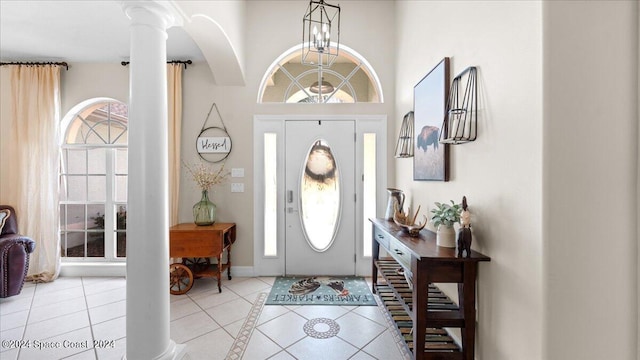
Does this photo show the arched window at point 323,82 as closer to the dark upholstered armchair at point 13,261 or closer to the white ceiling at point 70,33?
the white ceiling at point 70,33

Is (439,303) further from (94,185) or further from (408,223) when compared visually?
(94,185)

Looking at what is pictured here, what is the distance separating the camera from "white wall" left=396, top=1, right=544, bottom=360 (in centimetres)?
125

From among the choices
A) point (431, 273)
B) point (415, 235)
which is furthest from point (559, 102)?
point (415, 235)

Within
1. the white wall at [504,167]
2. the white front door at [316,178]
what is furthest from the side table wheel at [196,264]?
the white wall at [504,167]

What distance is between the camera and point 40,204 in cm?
331

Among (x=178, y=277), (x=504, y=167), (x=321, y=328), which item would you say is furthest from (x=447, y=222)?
(x=178, y=277)

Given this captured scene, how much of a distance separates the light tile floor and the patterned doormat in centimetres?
11

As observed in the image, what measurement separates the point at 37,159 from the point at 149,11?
319 cm

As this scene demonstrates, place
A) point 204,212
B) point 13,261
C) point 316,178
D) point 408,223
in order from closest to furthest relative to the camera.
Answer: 1. point 408,223
2. point 13,261
3. point 204,212
4. point 316,178

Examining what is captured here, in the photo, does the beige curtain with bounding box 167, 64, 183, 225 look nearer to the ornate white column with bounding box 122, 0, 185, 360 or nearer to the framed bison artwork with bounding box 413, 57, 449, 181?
the ornate white column with bounding box 122, 0, 185, 360

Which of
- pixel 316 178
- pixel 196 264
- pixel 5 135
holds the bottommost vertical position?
pixel 196 264

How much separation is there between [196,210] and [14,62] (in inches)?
123

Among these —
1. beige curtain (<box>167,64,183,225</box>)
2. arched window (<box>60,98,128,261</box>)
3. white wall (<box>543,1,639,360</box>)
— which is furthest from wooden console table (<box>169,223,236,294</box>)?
white wall (<box>543,1,639,360</box>)

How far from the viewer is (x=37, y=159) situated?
333 cm
